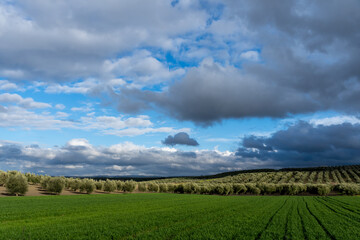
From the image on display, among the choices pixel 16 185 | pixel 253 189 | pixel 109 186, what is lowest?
pixel 253 189

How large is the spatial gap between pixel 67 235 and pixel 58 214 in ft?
58.4

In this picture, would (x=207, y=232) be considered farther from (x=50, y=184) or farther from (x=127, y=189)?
(x=127, y=189)

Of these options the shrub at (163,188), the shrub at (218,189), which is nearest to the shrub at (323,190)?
the shrub at (218,189)

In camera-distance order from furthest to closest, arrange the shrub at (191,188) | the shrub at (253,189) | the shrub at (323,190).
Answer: the shrub at (191,188)
the shrub at (253,189)
the shrub at (323,190)

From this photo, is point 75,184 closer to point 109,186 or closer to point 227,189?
point 109,186

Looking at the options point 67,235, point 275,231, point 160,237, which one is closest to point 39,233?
point 67,235

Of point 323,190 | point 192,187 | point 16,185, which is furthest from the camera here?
point 192,187

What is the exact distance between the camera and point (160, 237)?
863 inches

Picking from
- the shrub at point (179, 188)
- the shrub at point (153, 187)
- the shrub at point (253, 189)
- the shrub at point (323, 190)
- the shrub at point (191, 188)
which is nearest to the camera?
the shrub at point (323, 190)

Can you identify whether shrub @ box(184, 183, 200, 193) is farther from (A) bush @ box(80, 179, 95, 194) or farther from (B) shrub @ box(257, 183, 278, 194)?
(A) bush @ box(80, 179, 95, 194)

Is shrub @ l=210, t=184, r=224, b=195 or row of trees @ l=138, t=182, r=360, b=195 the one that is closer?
row of trees @ l=138, t=182, r=360, b=195

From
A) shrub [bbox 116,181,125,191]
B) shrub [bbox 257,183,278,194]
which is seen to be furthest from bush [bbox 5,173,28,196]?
shrub [bbox 257,183,278,194]

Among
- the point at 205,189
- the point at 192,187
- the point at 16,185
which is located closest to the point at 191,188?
the point at 192,187

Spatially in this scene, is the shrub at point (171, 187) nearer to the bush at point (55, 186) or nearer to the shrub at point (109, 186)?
the shrub at point (109, 186)
